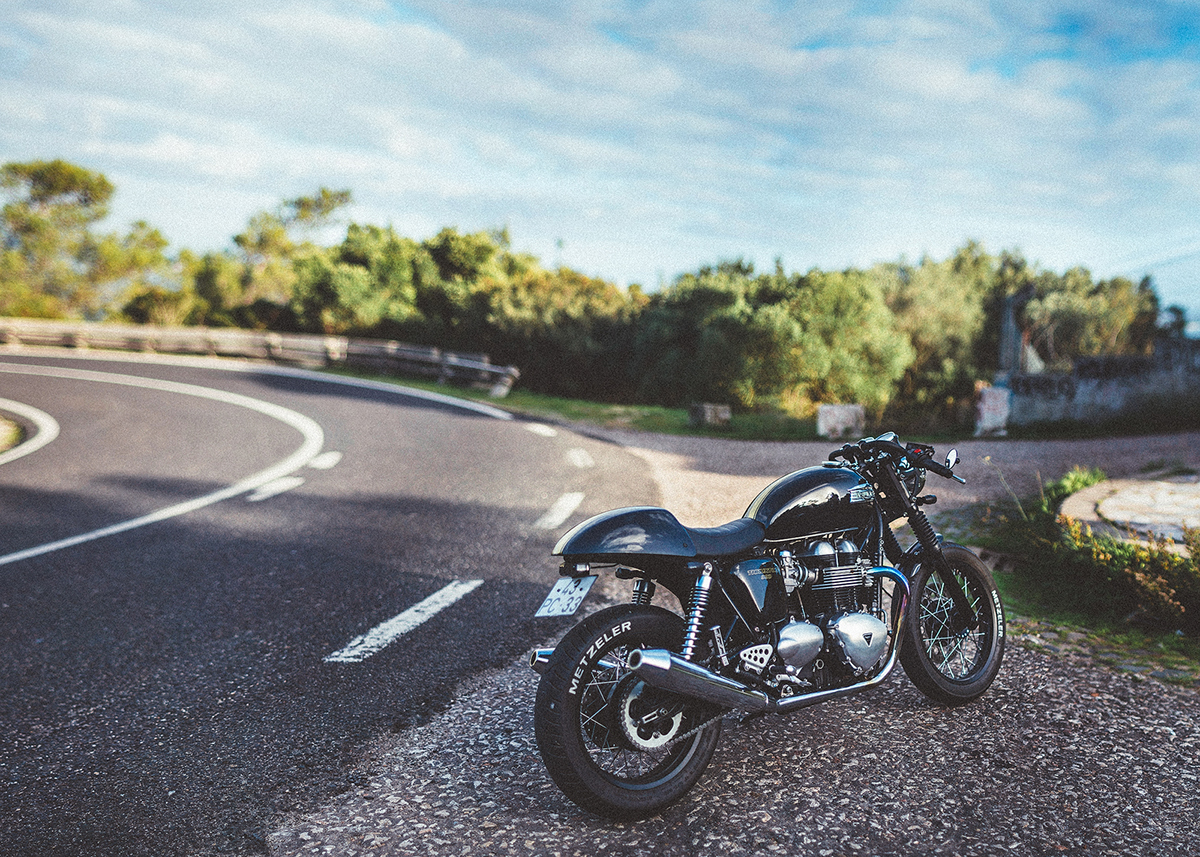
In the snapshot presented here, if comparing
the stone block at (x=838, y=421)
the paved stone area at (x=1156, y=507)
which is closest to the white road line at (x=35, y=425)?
the stone block at (x=838, y=421)

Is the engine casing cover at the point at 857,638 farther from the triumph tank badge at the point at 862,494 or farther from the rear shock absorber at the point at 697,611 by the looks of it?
the rear shock absorber at the point at 697,611

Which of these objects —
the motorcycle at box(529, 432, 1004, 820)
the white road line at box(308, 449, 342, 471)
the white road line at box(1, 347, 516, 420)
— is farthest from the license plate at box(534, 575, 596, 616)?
the white road line at box(1, 347, 516, 420)

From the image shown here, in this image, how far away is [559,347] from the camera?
82.0ft

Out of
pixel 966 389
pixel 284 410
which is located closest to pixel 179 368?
pixel 284 410

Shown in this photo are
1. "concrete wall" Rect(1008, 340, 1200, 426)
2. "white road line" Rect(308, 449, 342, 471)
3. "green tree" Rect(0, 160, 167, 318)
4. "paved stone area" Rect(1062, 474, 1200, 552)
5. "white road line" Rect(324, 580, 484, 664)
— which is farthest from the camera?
"green tree" Rect(0, 160, 167, 318)

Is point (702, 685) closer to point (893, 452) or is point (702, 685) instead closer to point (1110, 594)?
point (893, 452)

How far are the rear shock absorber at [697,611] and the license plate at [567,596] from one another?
15.4 inches

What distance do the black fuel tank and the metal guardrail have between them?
62.7 ft

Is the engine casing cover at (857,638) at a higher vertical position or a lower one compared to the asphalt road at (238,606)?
higher

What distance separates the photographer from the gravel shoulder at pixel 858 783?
264cm

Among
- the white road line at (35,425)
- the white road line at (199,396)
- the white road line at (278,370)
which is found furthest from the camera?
the white road line at (278,370)

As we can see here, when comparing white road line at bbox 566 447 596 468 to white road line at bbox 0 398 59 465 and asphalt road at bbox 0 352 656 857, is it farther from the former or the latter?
white road line at bbox 0 398 59 465

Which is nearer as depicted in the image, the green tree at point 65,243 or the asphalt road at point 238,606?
the asphalt road at point 238,606

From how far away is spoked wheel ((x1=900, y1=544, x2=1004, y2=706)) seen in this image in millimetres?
3523
